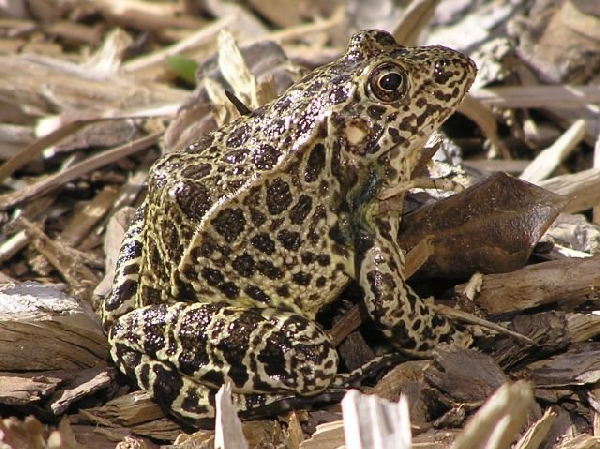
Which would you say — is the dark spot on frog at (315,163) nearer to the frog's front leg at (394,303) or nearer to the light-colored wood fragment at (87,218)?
the frog's front leg at (394,303)

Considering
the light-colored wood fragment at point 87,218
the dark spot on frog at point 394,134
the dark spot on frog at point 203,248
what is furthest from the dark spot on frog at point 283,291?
the light-colored wood fragment at point 87,218

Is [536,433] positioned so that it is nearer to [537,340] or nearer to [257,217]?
[537,340]

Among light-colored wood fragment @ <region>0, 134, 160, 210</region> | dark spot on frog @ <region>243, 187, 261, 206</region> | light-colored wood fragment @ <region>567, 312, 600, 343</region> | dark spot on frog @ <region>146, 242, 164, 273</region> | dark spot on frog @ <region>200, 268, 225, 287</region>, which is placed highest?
light-colored wood fragment @ <region>0, 134, 160, 210</region>

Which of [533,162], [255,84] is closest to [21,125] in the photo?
[255,84]

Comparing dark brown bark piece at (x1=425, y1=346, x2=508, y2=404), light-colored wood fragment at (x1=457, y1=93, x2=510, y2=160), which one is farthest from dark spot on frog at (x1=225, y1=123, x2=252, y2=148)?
light-colored wood fragment at (x1=457, y1=93, x2=510, y2=160)

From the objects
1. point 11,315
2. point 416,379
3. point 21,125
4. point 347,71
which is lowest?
point 416,379

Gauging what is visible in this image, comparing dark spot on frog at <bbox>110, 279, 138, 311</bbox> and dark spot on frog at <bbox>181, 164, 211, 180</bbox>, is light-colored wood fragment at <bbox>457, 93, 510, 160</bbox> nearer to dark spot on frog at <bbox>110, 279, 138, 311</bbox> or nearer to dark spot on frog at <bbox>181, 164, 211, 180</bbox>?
dark spot on frog at <bbox>181, 164, 211, 180</bbox>

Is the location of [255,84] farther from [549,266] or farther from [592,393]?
[592,393]
